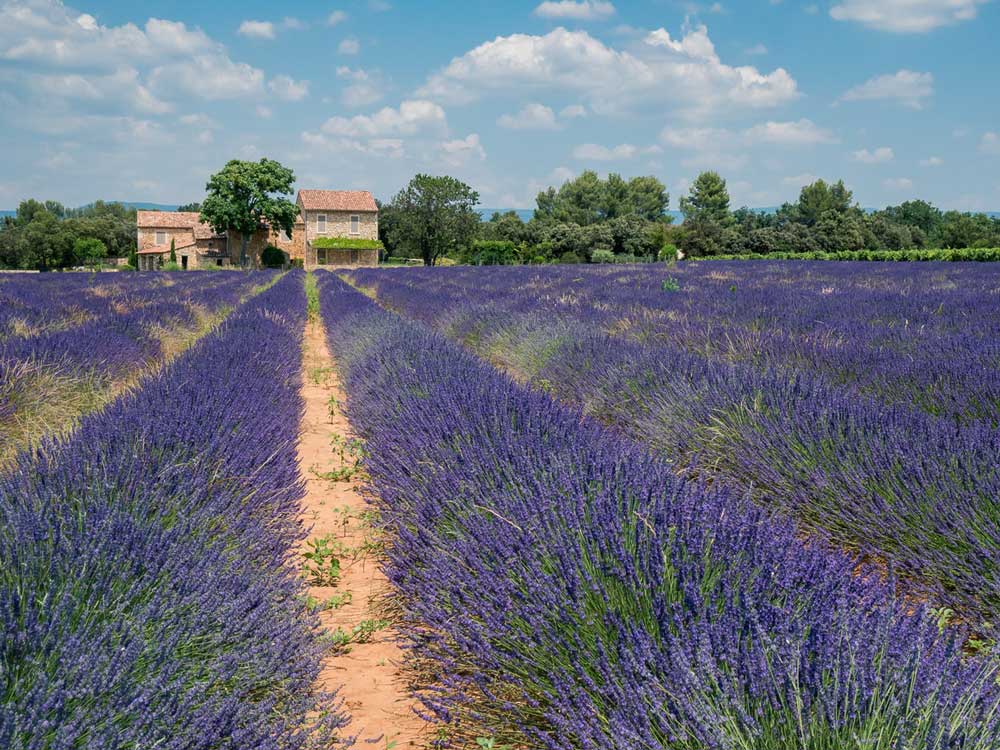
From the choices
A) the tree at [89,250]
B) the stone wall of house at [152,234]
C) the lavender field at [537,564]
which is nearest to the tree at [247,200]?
the stone wall of house at [152,234]

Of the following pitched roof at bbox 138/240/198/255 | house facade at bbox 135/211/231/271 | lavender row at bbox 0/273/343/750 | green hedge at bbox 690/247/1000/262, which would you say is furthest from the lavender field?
pitched roof at bbox 138/240/198/255

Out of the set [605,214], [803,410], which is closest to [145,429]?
[803,410]

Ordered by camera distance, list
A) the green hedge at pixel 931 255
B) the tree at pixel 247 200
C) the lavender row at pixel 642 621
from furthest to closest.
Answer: the tree at pixel 247 200 < the green hedge at pixel 931 255 < the lavender row at pixel 642 621

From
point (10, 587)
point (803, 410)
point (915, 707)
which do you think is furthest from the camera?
point (803, 410)

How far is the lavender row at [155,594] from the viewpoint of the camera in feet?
4.11

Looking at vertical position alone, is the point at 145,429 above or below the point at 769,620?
above

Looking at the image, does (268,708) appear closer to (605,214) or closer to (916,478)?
(916,478)

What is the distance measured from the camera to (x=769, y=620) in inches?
56.8

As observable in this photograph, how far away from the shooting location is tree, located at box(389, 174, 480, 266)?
49.0 meters

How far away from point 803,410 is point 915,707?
2223 mm

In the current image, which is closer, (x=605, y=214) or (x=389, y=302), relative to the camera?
(x=389, y=302)

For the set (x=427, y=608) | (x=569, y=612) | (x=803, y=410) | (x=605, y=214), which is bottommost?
(x=427, y=608)

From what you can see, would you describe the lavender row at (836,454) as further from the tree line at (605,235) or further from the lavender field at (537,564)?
the tree line at (605,235)

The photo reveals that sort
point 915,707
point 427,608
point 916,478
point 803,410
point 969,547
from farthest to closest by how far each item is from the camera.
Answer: point 803,410 → point 916,478 → point 969,547 → point 427,608 → point 915,707
